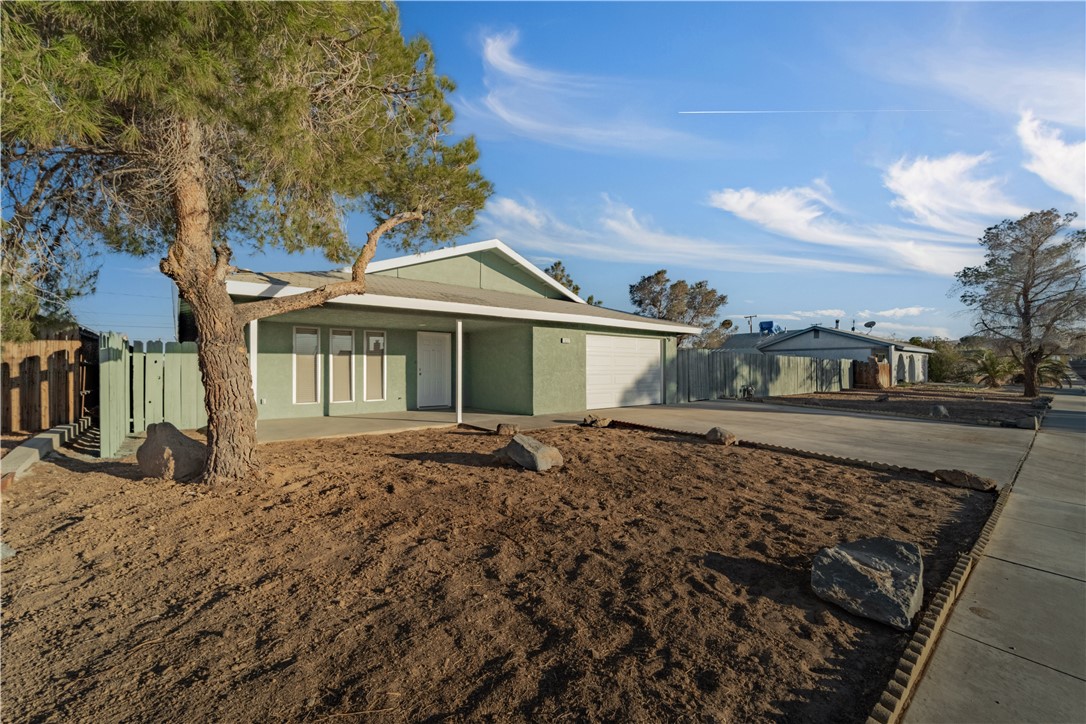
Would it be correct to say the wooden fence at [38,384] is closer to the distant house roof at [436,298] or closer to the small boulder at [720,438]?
the distant house roof at [436,298]

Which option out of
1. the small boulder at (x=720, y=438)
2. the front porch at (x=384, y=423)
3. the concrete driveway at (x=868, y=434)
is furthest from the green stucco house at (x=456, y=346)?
the small boulder at (x=720, y=438)

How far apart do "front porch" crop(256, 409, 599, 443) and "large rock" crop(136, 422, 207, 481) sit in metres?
2.37

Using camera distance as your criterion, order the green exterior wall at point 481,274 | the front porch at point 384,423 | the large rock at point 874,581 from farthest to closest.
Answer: the green exterior wall at point 481,274
the front porch at point 384,423
the large rock at point 874,581

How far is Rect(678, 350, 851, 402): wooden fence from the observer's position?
17.3 meters

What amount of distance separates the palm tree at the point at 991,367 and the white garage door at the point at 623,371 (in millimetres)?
23070

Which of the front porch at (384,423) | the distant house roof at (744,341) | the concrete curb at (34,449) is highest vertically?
the distant house roof at (744,341)

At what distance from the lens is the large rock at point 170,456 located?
571 centimetres

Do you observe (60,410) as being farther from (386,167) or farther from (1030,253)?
(1030,253)

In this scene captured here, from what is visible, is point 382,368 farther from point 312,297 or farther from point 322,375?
point 312,297

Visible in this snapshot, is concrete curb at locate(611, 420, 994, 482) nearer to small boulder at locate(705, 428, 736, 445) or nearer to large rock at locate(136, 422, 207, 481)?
small boulder at locate(705, 428, 736, 445)

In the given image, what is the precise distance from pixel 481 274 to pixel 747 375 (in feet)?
38.1

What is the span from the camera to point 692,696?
2176 mm

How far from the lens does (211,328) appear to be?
551cm

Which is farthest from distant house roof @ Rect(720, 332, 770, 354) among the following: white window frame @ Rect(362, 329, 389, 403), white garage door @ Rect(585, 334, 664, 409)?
white window frame @ Rect(362, 329, 389, 403)
